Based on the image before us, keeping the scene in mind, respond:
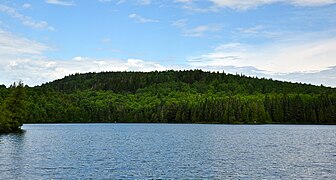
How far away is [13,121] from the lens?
11444cm

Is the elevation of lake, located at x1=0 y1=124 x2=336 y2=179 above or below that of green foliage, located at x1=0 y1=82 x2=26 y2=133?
below

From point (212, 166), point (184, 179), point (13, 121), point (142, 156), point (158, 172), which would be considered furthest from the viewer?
point (13, 121)

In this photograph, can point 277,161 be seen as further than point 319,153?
No

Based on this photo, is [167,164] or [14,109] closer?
[167,164]

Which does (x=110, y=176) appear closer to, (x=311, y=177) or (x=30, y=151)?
(x=311, y=177)

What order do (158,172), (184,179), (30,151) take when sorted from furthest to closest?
(30,151) → (158,172) → (184,179)

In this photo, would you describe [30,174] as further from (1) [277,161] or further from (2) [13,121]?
(2) [13,121]

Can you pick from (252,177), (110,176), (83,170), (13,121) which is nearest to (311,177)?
(252,177)

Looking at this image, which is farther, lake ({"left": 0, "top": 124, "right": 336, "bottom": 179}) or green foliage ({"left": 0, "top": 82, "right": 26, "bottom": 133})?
green foliage ({"left": 0, "top": 82, "right": 26, "bottom": 133})

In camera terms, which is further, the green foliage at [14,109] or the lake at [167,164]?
the green foliage at [14,109]

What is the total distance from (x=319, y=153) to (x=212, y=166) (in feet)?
80.7

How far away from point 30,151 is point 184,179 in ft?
110

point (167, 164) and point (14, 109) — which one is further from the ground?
point (14, 109)

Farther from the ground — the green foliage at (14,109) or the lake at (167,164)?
the green foliage at (14,109)
